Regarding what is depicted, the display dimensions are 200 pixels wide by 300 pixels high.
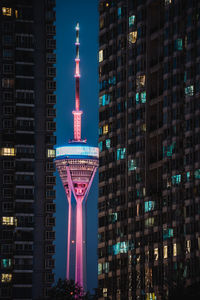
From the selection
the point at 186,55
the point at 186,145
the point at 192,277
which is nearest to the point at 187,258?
the point at 192,277

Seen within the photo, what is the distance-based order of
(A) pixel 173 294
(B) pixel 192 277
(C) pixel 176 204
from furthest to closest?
(C) pixel 176 204 → (B) pixel 192 277 → (A) pixel 173 294

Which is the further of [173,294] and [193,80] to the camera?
[193,80]

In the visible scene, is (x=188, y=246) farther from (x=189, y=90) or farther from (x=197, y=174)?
(x=189, y=90)

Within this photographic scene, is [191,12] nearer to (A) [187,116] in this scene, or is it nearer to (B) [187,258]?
(A) [187,116]

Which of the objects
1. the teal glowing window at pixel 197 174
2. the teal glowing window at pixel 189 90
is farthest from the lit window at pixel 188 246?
the teal glowing window at pixel 189 90

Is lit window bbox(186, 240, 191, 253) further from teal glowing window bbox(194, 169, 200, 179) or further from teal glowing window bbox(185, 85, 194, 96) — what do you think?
teal glowing window bbox(185, 85, 194, 96)

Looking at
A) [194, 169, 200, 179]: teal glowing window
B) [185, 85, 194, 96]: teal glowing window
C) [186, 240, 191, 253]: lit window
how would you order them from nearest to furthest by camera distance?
1. [186, 240, 191, 253]: lit window
2. [194, 169, 200, 179]: teal glowing window
3. [185, 85, 194, 96]: teal glowing window

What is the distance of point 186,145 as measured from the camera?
649 ft

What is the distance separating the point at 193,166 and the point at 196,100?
10777mm

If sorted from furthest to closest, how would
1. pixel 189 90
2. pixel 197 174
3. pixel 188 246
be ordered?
1. pixel 189 90
2. pixel 197 174
3. pixel 188 246

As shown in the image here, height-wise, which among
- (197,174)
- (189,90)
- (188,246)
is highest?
(189,90)

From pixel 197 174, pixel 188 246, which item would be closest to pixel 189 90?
pixel 197 174

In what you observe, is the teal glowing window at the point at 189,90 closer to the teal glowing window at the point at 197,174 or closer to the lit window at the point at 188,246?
the teal glowing window at the point at 197,174

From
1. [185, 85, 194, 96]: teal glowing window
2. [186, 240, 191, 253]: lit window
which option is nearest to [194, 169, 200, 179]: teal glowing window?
[186, 240, 191, 253]: lit window
